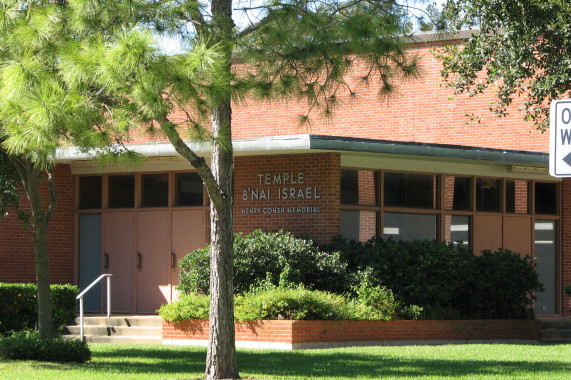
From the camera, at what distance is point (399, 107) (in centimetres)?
2312

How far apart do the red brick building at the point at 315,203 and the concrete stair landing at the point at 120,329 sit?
1.63m

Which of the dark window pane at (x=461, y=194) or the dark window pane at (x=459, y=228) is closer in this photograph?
the dark window pane at (x=459, y=228)

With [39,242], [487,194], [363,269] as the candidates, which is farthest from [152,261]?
[487,194]

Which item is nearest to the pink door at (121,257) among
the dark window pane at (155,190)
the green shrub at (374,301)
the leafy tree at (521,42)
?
the dark window pane at (155,190)

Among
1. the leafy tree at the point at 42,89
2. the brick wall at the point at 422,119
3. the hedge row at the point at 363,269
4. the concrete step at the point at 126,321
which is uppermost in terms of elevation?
the brick wall at the point at 422,119

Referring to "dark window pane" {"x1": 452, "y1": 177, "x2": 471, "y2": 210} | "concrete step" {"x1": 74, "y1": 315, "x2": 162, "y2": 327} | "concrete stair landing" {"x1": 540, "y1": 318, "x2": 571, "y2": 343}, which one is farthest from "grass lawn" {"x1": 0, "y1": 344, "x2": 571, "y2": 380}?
"dark window pane" {"x1": 452, "y1": 177, "x2": 471, "y2": 210}

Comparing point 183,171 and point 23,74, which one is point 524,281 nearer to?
point 183,171

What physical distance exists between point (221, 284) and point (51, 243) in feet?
32.3

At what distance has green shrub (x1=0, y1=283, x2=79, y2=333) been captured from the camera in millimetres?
16328

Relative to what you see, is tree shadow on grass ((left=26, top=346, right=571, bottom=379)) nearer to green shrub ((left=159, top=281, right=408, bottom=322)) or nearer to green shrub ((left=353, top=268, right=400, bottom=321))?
green shrub ((left=159, top=281, right=408, bottom=322))

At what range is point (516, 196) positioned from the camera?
65.7ft

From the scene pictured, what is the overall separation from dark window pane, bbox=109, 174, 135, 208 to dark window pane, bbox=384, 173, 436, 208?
5.44 metres

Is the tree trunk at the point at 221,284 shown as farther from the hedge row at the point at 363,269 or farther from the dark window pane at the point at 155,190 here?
the dark window pane at the point at 155,190

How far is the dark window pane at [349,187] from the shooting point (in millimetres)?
17484
